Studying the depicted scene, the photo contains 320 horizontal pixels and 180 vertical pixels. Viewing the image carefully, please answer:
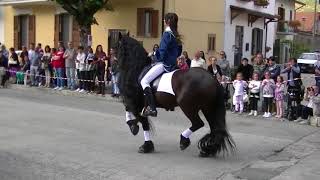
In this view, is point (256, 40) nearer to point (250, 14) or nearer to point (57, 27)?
point (250, 14)

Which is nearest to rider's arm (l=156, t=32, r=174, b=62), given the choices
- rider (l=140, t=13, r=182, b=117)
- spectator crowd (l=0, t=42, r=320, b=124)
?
rider (l=140, t=13, r=182, b=117)

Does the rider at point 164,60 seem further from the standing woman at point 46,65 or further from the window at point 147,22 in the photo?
the window at point 147,22

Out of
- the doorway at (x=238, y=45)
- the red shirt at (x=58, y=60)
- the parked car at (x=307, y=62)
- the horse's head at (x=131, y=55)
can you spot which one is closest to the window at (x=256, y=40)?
the doorway at (x=238, y=45)

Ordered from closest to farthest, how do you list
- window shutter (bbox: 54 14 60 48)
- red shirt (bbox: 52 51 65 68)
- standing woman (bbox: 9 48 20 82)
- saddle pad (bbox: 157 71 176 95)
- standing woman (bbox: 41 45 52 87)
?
1. saddle pad (bbox: 157 71 176 95)
2. red shirt (bbox: 52 51 65 68)
3. standing woman (bbox: 41 45 52 87)
4. standing woman (bbox: 9 48 20 82)
5. window shutter (bbox: 54 14 60 48)

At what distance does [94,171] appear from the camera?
759 centimetres

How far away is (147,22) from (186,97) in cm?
A: 1467

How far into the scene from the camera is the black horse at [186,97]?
28.0 feet

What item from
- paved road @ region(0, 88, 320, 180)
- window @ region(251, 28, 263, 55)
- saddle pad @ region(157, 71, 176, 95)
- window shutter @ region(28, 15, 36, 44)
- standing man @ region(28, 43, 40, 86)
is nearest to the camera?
paved road @ region(0, 88, 320, 180)

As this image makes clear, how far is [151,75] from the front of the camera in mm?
8875

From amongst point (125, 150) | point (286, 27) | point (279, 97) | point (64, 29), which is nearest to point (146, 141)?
point (125, 150)

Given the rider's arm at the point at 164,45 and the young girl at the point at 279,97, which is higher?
the rider's arm at the point at 164,45

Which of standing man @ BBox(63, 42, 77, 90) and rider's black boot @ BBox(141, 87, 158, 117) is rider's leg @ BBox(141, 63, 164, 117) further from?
standing man @ BBox(63, 42, 77, 90)

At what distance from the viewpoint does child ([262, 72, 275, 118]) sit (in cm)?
1442

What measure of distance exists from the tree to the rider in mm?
11020
